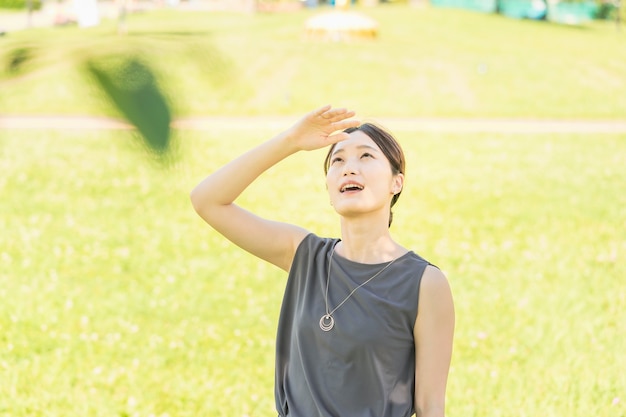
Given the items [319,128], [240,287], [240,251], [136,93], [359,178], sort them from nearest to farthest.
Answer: [136,93], [319,128], [359,178], [240,287], [240,251]

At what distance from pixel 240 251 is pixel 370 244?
127 inches

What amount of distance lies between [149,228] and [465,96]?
332 inches

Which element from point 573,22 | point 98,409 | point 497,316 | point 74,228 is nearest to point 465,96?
point 74,228

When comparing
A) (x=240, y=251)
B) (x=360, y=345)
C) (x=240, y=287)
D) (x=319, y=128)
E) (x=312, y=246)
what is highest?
(x=319, y=128)

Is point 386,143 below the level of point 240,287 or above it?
above

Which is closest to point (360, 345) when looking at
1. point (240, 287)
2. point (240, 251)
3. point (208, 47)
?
point (208, 47)

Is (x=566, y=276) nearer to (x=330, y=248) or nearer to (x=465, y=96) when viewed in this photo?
(x=330, y=248)

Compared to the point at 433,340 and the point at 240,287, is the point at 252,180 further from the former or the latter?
the point at 240,287

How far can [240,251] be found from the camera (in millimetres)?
5367

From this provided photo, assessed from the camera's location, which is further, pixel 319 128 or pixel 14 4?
pixel 319 128

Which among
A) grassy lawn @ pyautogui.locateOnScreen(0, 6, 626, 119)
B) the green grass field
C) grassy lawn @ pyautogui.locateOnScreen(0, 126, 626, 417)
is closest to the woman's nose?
the green grass field

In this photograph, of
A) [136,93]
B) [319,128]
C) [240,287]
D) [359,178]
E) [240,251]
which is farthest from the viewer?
[240,251]

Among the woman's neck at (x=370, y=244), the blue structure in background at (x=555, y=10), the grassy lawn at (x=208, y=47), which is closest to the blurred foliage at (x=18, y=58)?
the grassy lawn at (x=208, y=47)

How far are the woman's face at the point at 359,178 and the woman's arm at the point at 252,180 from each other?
0.22 ft
